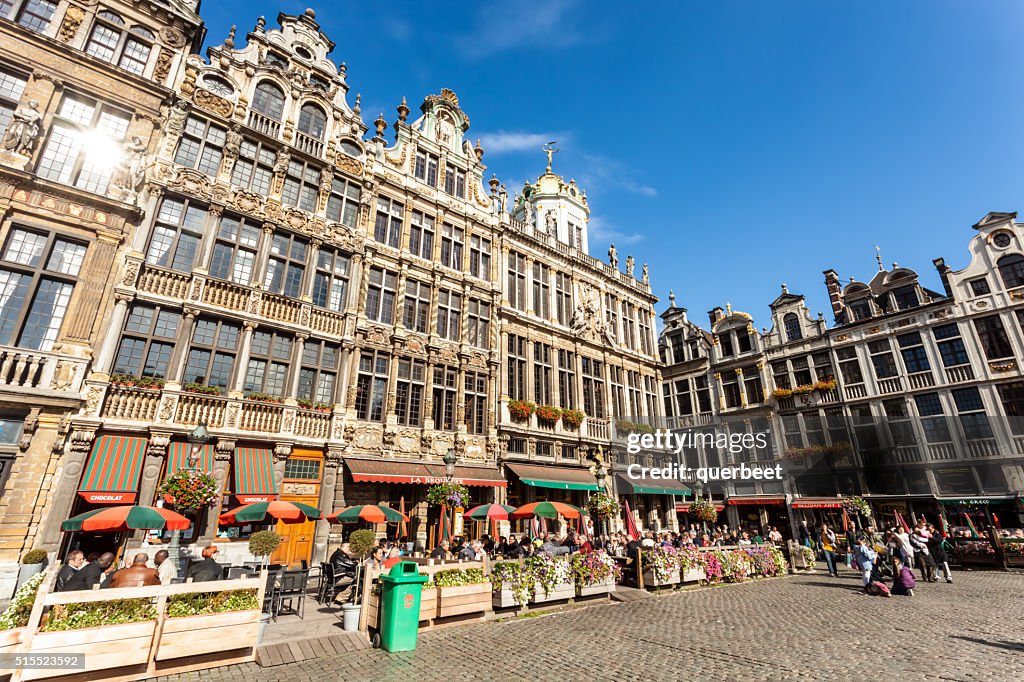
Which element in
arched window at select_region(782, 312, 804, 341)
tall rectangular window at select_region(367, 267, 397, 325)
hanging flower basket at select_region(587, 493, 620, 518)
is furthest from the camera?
arched window at select_region(782, 312, 804, 341)

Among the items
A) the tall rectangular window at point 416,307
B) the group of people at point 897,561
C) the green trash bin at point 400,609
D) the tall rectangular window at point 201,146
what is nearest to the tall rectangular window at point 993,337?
the group of people at point 897,561

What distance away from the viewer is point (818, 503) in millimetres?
27844

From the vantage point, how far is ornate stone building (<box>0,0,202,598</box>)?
1280 centimetres

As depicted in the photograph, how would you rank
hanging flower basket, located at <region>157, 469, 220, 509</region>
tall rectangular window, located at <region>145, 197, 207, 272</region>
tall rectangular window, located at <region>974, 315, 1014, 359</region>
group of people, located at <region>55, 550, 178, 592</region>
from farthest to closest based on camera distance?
tall rectangular window, located at <region>974, 315, 1014, 359</region> → tall rectangular window, located at <region>145, 197, 207, 272</region> → hanging flower basket, located at <region>157, 469, 220, 509</region> → group of people, located at <region>55, 550, 178, 592</region>

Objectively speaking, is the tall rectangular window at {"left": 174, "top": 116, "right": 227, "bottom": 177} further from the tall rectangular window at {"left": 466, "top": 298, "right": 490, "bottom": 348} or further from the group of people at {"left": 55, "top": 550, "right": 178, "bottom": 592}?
the group of people at {"left": 55, "top": 550, "right": 178, "bottom": 592}

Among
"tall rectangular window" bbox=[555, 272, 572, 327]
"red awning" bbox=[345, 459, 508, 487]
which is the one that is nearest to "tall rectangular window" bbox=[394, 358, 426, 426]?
"red awning" bbox=[345, 459, 508, 487]

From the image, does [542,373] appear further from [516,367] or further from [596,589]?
A: [596,589]

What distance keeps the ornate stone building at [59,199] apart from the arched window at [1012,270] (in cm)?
4267

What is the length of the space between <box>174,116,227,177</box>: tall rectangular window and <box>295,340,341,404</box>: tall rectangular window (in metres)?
7.98

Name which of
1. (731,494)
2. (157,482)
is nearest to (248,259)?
(157,482)

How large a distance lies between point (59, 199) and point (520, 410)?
1932 centimetres

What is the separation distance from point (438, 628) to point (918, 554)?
18850mm

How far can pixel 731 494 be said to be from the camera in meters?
31.6

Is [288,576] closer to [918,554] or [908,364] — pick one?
[918,554]
